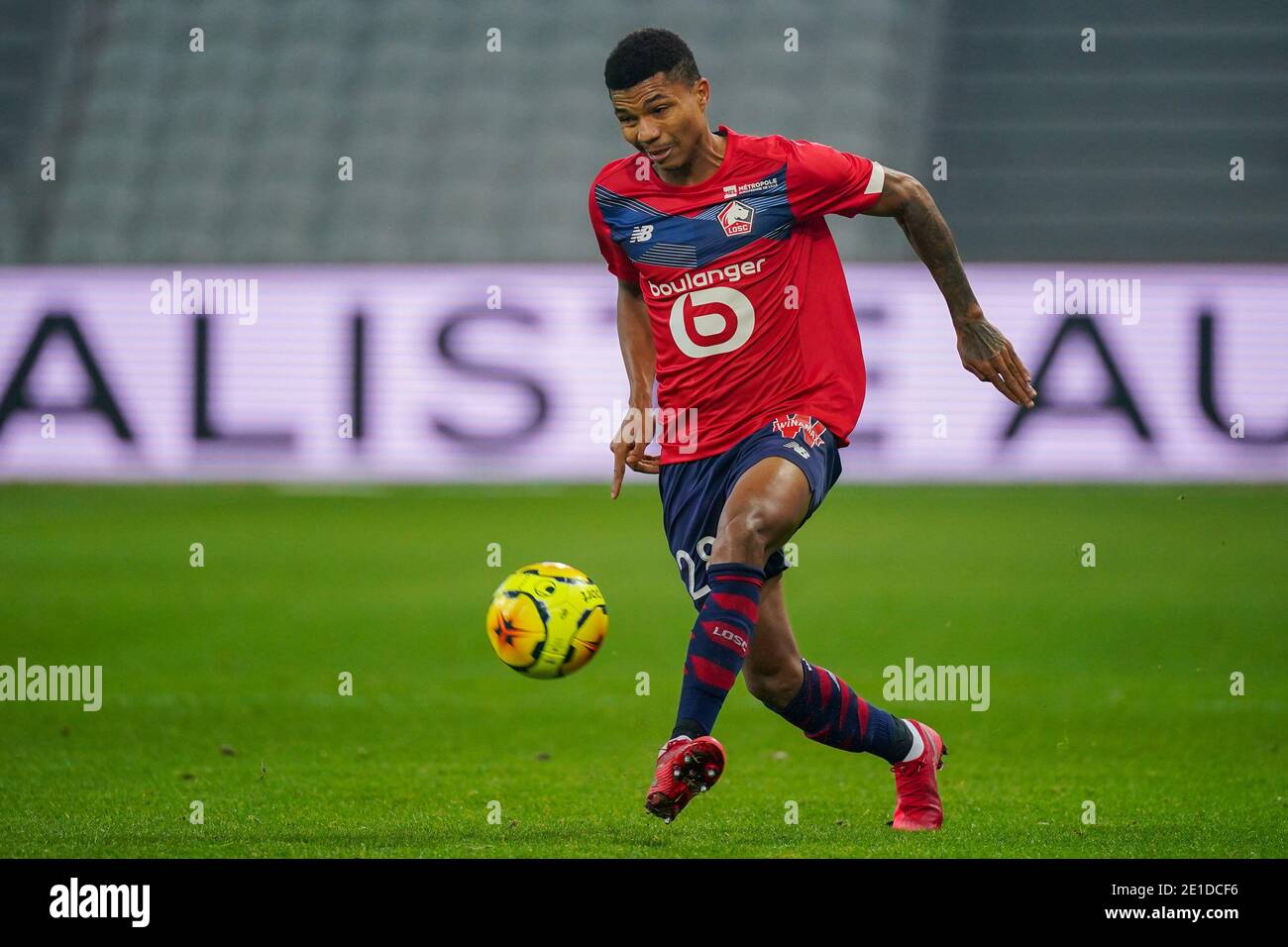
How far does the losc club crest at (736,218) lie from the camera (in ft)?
17.0

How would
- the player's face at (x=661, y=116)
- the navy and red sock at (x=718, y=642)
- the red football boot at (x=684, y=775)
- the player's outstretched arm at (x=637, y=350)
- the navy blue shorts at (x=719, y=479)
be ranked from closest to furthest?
the red football boot at (x=684, y=775), the navy and red sock at (x=718, y=642), the navy blue shorts at (x=719, y=479), the player's face at (x=661, y=116), the player's outstretched arm at (x=637, y=350)

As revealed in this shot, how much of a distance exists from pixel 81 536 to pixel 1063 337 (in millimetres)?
8145

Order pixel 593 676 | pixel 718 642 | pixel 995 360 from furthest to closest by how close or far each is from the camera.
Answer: pixel 593 676, pixel 995 360, pixel 718 642

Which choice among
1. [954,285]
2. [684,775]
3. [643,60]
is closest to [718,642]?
[684,775]

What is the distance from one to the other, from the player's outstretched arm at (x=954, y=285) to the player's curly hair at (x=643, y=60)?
0.72m

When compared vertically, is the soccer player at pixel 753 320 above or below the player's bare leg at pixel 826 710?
above

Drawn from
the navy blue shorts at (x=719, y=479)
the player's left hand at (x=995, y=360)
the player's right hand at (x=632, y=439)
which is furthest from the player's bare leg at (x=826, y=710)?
the player's left hand at (x=995, y=360)

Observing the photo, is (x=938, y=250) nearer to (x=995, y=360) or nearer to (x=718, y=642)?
(x=995, y=360)

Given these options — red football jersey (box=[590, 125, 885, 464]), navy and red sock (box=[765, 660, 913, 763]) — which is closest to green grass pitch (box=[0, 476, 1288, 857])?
navy and red sock (box=[765, 660, 913, 763])

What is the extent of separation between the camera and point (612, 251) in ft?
17.8

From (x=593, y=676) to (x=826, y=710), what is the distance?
4091 mm

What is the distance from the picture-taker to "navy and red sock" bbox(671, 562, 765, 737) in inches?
179

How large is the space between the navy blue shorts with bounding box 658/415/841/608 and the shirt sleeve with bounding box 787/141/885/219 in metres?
0.66

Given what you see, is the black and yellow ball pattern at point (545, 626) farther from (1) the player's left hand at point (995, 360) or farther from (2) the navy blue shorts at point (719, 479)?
(1) the player's left hand at point (995, 360)
